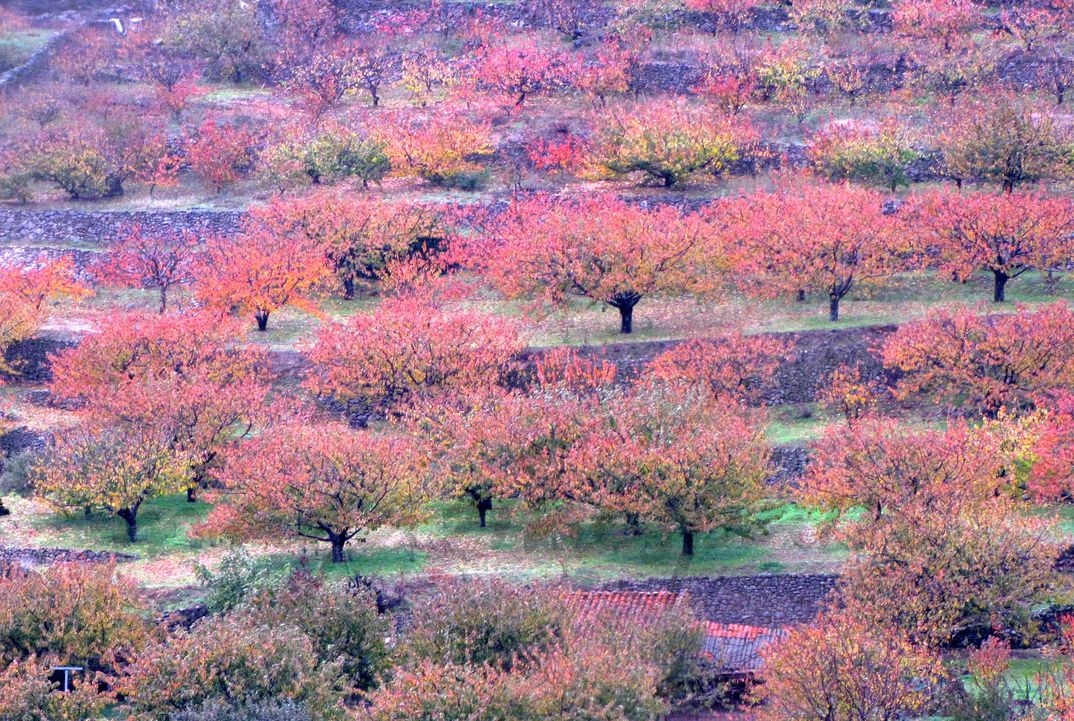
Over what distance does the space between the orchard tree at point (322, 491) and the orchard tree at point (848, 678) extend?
12.0 metres

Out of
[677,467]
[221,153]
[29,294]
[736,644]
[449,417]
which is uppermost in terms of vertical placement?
[221,153]

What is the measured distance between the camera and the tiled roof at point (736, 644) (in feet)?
117

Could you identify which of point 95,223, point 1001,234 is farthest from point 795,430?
point 95,223

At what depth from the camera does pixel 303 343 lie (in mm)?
53188

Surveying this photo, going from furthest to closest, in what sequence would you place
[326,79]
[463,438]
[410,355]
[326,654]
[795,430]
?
1. [326,79]
2. [410,355]
3. [795,430]
4. [463,438]
5. [326,654]

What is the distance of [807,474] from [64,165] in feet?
107

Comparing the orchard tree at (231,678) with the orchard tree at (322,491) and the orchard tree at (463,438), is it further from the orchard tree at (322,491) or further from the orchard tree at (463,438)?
the orchard tree at (463,438)

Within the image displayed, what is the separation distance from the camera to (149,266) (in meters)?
56.4

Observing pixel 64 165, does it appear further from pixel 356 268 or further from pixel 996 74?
pixel 996 74

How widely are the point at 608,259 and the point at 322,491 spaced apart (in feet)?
46.6

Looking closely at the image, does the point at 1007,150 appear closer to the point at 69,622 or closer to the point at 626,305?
the point at 626,305

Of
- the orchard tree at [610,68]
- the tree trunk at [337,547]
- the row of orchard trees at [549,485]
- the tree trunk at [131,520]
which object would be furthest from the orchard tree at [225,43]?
the tree trunk at [337,547]

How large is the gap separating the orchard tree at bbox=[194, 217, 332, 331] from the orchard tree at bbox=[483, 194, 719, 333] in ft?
20.6

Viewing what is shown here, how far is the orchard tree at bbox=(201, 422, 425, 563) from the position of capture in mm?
41312
